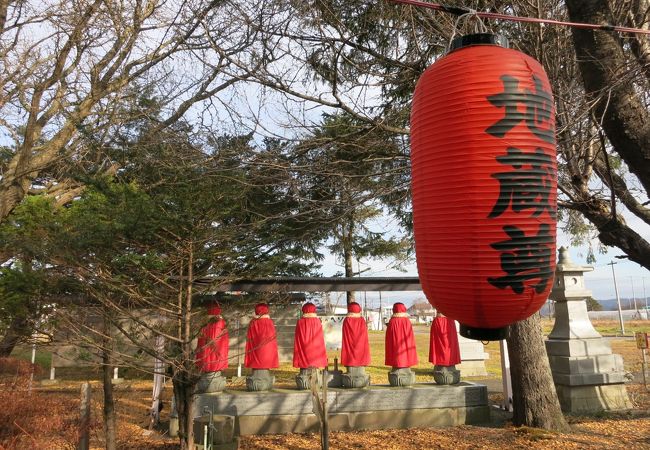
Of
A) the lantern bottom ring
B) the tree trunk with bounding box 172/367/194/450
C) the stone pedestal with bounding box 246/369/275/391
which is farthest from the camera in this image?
the stone pedestal with bounding box 246/369/275/391

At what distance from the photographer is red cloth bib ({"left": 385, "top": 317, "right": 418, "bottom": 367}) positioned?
710cm

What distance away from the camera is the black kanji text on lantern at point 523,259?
2.17 meters

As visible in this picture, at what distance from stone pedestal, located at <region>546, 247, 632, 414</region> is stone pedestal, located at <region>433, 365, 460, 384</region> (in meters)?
2.16

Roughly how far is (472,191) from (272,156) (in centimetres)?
443

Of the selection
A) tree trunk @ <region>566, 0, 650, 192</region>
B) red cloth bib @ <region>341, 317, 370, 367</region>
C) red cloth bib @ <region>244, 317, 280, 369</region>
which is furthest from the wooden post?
tree trunk @ <region>566, 0, 650, 192</region>

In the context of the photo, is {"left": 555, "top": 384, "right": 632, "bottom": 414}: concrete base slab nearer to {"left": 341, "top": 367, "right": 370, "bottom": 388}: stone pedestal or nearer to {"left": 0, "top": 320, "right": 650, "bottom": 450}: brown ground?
{"left": 0, "top": 320, "right": 650, "bottom": 450}: brown ground

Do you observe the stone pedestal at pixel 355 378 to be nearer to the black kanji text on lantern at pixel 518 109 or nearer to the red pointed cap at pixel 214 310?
the red pointed cap at pixel 214 310

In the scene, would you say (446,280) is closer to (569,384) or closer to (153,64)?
(569,384)

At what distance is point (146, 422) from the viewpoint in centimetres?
784

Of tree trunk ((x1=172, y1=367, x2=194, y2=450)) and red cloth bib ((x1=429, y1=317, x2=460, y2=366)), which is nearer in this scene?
tree trunk ((x1=172, y1=367, x2=194, y2=450))

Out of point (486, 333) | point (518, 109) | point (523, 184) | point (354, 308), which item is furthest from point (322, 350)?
point (518, 109)

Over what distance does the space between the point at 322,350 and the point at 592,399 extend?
5.22 m

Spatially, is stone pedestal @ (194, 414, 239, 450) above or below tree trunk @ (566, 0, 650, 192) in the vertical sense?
below

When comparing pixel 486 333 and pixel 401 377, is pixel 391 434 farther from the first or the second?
pixel 486 333
